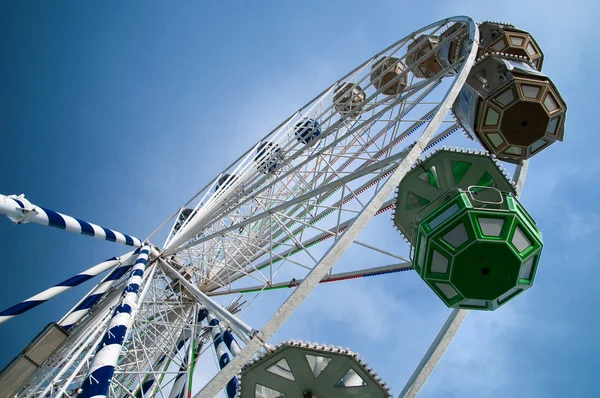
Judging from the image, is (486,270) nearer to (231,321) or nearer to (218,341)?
(231,321)

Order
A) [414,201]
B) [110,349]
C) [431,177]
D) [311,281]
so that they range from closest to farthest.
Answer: [311,281]
[110,349]
[431,177]
[414,201]

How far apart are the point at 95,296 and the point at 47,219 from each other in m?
4.40

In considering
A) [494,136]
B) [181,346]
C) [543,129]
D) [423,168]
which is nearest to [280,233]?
[181,346]

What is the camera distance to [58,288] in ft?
42.4

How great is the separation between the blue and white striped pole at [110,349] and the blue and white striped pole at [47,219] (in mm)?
1946

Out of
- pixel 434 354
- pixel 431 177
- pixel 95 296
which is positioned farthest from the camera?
pixel 95 296

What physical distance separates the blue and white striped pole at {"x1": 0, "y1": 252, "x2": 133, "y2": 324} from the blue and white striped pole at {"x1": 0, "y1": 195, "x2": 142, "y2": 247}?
0.80 m

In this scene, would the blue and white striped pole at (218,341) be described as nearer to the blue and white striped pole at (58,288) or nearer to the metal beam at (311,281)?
the blue and white striped pole at (58,288)

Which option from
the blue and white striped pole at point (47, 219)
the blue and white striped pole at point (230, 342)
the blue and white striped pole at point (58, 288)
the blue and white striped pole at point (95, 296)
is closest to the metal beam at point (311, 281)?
the blue and white striped pole at point (47, 219)

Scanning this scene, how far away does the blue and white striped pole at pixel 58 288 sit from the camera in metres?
11.4

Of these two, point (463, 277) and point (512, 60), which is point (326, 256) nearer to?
point (463, 277)

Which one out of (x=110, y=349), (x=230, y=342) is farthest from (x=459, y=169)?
(x=110, y=349)

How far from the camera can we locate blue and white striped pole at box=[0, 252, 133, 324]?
11.4m

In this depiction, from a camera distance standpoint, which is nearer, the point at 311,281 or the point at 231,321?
the point at 311,281
